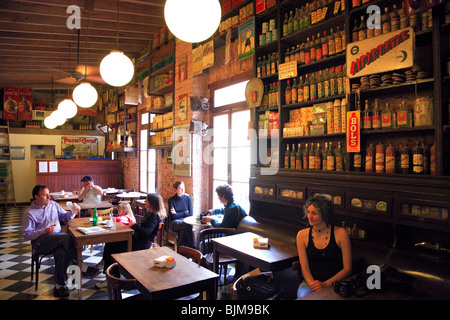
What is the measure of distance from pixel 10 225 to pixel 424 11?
910 centimetres

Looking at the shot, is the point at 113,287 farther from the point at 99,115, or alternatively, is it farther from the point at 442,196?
the point at 99,115

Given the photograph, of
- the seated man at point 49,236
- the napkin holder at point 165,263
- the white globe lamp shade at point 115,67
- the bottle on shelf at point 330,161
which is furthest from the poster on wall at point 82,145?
the bottle on shelf at point 330,161

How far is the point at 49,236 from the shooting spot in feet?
12.9

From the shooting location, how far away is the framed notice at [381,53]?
8.61ft

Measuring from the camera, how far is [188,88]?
5.91 m

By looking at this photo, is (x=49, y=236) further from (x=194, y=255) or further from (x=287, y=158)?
(x=287, y=158)

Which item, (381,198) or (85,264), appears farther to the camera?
(85,264)

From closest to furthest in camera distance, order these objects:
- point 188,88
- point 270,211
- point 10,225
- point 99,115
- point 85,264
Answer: point 270,211 < point 85,264 < point 188,88 < point 10,225 < point 99,115

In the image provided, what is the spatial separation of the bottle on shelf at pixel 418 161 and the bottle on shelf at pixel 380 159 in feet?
0.90

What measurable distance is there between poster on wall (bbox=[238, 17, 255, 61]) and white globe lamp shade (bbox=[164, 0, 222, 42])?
87.9 inches

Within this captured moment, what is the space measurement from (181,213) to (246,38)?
294cm

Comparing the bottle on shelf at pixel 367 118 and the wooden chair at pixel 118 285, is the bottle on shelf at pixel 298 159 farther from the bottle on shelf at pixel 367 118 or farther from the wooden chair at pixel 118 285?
the wooden chair at pixel 118 285

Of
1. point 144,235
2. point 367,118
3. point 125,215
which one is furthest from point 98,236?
point 367,118
